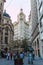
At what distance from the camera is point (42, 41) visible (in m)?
47.9

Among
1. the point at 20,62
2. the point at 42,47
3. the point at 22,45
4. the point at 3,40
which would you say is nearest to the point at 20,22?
the point at 22,45

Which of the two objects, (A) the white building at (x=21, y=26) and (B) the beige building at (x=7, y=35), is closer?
(B) the beige building at (x=7, y=35)

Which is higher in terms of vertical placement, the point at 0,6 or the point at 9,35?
the point at 0,6

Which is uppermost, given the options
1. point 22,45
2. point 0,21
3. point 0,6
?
point 0,6

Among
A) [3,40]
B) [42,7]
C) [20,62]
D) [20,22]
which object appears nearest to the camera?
[20,62]

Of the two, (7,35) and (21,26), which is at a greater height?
(21,26)

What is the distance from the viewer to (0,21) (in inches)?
2613

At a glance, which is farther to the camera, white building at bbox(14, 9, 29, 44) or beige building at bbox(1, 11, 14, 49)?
white building at bbox(14, 9, 29, 44)

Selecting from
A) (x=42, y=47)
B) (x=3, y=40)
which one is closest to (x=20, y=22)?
(x=3, y=40)

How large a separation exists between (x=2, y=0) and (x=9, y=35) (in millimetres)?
16845

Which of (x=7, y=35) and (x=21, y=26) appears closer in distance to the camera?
(x=7, y=35)

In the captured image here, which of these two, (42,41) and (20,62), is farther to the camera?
(42,41)

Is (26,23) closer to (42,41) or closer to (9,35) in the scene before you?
(9,35)

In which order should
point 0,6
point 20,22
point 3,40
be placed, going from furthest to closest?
point 20,22
point 3,40
point 0,6
